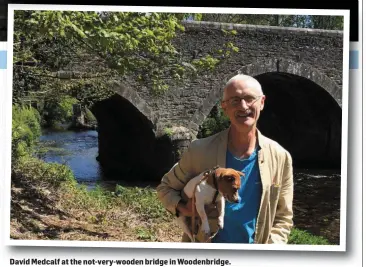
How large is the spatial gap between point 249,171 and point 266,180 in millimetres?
166

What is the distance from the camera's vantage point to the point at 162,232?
18.4 feet

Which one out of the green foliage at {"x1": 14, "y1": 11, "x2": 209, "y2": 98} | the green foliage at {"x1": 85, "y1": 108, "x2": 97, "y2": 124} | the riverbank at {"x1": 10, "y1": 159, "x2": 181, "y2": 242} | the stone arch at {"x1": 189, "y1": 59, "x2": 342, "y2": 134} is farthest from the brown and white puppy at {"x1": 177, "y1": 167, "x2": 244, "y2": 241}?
the green foliage at {"x1": 85, "y1": 108, "x2": 97, "y2": 124}

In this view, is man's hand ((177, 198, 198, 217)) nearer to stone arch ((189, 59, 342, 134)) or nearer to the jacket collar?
the jacket collar

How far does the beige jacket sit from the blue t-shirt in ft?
0.15

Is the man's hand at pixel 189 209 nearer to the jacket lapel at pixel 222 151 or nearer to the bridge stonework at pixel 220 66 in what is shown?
the jacket lapel at pixel 222 151

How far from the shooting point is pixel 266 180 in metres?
4.86

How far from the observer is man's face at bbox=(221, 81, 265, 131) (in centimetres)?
486

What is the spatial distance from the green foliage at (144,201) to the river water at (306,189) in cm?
31

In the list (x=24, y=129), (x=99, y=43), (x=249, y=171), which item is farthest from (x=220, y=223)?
(x=24, y=129)

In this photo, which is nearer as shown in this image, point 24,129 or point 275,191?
point 275,191

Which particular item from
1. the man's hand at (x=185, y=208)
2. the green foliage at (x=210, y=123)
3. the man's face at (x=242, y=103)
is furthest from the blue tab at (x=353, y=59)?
the green foliage at (x=210, y=123)

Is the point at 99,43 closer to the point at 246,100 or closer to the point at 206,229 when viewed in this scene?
the point at 246,100

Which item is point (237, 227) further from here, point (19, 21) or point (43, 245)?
point (19, 21)

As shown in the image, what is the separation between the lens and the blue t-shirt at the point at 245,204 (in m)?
4.90
